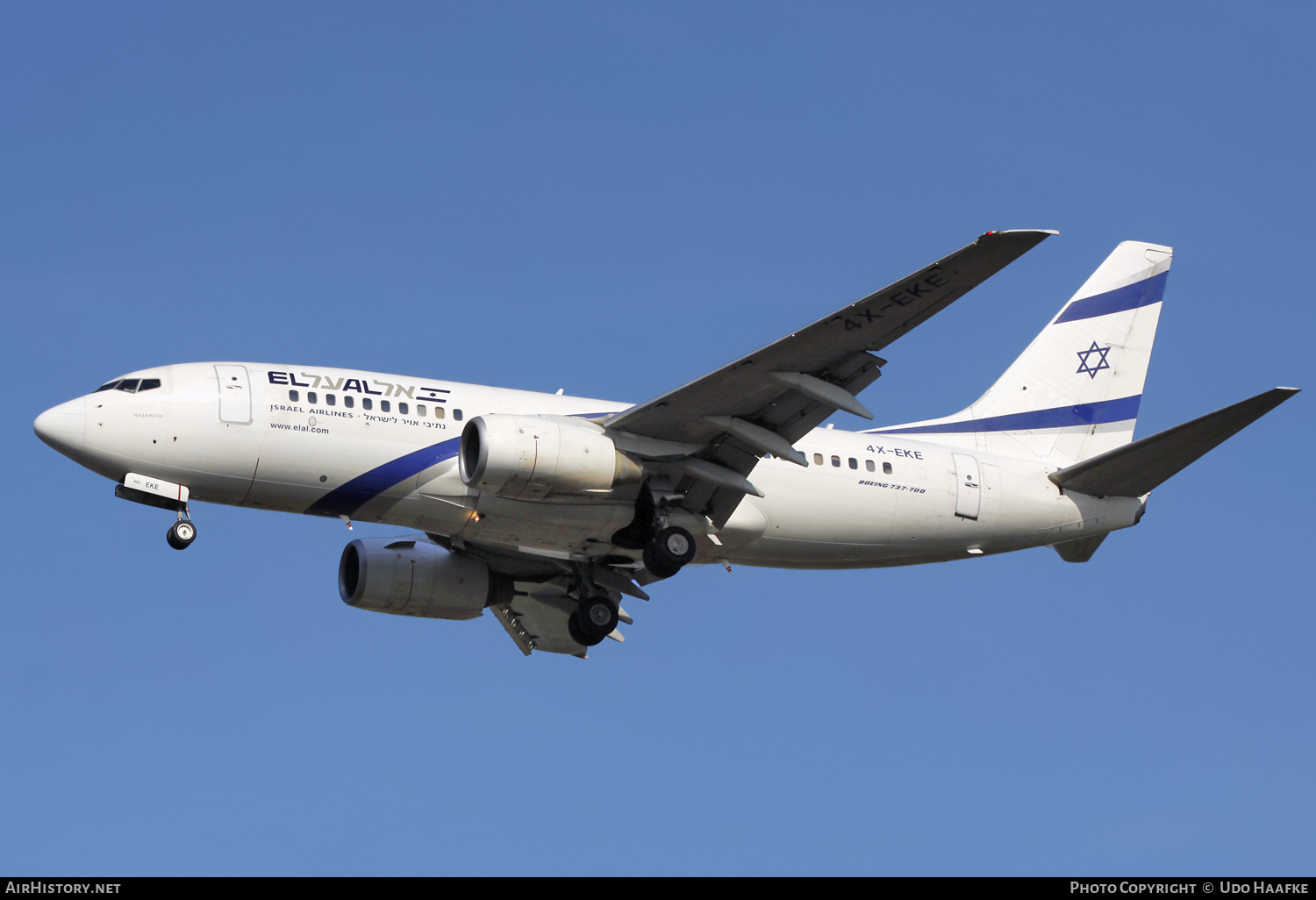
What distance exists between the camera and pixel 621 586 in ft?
109

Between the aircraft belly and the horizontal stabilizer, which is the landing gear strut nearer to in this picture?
the aircraft belly

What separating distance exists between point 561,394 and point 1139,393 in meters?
14.0

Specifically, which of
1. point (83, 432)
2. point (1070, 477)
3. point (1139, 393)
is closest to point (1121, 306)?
point (1139, 393)

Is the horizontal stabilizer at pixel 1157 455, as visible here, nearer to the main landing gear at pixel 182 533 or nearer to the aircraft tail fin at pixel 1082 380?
the aircraft tail fin at pixel 1082 380

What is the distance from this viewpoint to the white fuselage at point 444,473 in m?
28.7

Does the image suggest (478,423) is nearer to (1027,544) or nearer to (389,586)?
(389,586)

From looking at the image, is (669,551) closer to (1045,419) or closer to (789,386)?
(789,386)

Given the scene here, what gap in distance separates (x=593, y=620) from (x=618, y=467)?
15.7ft

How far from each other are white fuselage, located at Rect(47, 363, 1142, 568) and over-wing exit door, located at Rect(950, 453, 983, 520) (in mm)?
36

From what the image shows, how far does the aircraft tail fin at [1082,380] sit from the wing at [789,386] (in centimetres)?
639

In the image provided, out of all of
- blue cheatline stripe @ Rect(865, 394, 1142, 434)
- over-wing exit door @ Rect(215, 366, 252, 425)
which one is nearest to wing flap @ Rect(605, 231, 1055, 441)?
blue cheatline stripe @ Rect(865, 394, 1142, 434)

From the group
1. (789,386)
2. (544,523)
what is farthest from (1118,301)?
(544,523)

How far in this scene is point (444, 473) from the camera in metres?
29.4
